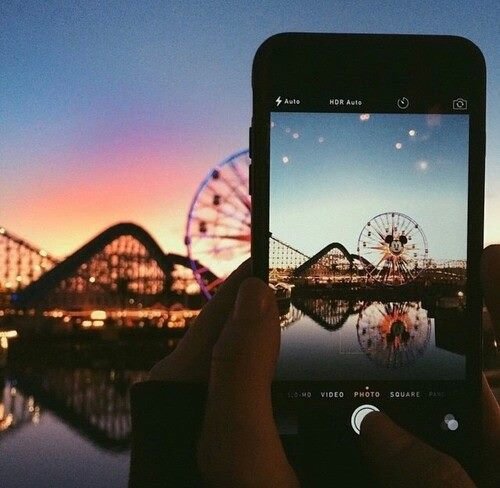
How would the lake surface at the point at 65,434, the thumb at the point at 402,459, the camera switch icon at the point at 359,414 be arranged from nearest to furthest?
the thumb at the point at 402,459, the camera switch icon at the point at 359,414, the lake surface at the point at 65,434

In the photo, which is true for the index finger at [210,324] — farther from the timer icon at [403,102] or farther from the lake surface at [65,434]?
the lake surface at [65,434]

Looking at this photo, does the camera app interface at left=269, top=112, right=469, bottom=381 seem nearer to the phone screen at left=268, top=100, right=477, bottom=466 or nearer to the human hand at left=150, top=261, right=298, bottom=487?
the phone screen at left=268, top=100, right=477, bottom=466

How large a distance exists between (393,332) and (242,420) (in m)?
0.32

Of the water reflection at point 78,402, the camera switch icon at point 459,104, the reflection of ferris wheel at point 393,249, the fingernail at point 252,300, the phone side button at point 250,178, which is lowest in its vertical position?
the water reflection at point 78,402

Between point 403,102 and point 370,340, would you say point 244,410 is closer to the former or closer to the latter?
point 370,340

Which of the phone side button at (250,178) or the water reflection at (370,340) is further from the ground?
the phone side button at (250,178)

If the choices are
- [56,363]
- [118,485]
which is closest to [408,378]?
[118,485]

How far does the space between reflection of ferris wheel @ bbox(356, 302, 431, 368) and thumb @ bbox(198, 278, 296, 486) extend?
25cm

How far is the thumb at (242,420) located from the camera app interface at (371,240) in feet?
0.62

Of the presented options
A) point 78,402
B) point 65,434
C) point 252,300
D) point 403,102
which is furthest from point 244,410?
point 78,402

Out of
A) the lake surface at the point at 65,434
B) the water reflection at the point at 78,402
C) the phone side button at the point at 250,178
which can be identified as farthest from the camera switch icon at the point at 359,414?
the water reflection at the point at 78,402

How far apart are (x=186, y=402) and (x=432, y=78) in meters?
0.52

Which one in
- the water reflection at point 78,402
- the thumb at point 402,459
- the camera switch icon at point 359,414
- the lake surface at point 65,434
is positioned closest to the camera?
the thumb at point 402,459

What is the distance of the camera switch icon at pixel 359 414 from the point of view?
30.7 inches
